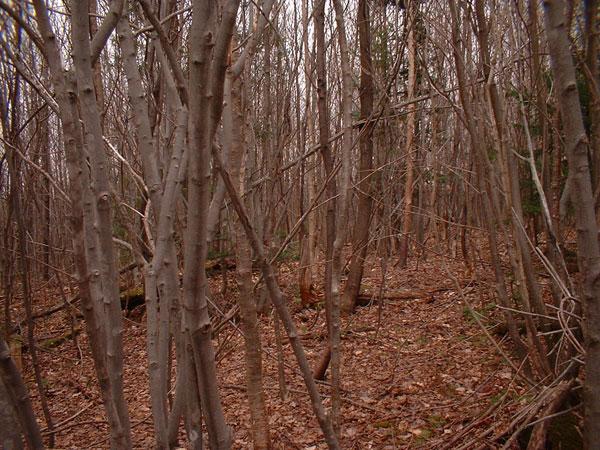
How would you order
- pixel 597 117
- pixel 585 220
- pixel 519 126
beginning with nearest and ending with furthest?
pixel 585 220 → pixel 597 117 → pixel 519 126

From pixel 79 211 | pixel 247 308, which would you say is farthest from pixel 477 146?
pixel 79 211

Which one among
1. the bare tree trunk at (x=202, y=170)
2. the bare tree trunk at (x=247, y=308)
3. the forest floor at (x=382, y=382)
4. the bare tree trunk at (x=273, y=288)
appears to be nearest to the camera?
the bare tree trunk at (x=202, y=170)

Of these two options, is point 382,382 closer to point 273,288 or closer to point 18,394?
point 273,288

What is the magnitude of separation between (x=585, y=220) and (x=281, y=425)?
3.23m

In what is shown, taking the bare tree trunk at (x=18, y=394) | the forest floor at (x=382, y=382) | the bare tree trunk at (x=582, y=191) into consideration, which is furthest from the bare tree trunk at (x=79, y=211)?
the forest floor at (x=382, y=382)

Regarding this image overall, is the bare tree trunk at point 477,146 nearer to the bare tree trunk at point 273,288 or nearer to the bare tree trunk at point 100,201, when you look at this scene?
the bare tree trunk at point 273,288

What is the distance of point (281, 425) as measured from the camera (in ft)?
12.8

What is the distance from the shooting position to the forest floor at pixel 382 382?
135 inches

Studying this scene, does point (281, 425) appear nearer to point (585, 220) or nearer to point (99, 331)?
point (99, 331)

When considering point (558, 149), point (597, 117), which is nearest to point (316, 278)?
point (558, 149)

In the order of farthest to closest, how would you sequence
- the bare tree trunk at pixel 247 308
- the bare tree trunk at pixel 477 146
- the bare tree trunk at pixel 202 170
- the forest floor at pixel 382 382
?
the forest floor at pixel 382 382
the bare tree trunk at pixel 477 146
the bare tree trunk at pixel 247 308
the bare tree trunk at pixel 202 170

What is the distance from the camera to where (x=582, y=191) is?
52.2 inches

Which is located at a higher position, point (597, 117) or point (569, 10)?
point (569, 10)

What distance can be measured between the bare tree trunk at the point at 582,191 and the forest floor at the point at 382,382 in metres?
0.82
